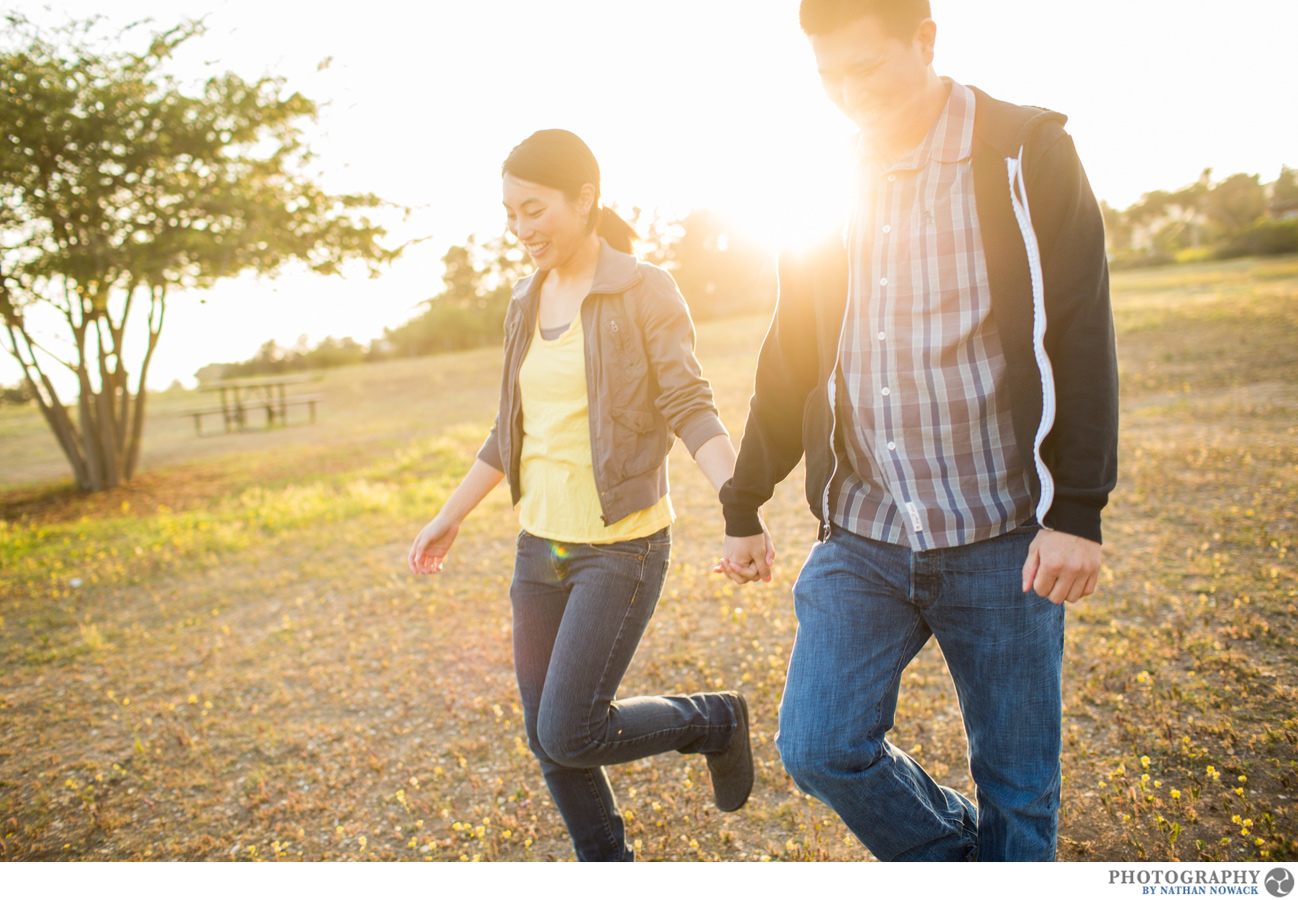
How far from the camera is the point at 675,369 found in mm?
2555

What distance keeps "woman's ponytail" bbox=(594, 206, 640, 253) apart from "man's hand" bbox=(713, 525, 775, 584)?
1.17 metres

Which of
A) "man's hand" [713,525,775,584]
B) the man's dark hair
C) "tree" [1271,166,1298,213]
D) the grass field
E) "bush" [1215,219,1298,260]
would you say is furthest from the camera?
"tree" [1271,166,1298,213]

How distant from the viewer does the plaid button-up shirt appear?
1.82 m

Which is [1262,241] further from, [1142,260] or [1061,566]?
[1061,566]

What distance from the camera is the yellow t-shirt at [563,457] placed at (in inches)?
100

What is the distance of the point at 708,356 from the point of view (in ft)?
89.1

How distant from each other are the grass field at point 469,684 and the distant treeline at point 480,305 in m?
42.6

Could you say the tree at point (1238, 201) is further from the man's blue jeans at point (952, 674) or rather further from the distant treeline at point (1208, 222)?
the man's blue jeans at point (952, 674)

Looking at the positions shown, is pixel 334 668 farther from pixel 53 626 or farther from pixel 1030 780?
pixel 1030 780

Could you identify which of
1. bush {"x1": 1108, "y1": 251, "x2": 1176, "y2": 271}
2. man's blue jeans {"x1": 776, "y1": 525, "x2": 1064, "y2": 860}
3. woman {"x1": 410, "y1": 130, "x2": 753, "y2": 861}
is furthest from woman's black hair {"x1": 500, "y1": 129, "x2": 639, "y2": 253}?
bush {"x1": 1108, "y1": 251, "x2": 1176, "y2": 271}

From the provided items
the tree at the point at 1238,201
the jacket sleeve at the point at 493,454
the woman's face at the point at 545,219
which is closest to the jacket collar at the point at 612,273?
the woman's face at the point at 545,219

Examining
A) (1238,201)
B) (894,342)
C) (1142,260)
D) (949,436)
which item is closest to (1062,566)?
(949,436)

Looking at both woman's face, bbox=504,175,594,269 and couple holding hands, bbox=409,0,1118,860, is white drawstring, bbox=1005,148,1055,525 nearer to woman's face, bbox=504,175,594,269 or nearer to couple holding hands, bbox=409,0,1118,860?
couple holding hands, bbox=409,0,1118,860

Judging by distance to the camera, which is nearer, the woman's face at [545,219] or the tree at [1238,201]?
the woman's face at [545,219]
